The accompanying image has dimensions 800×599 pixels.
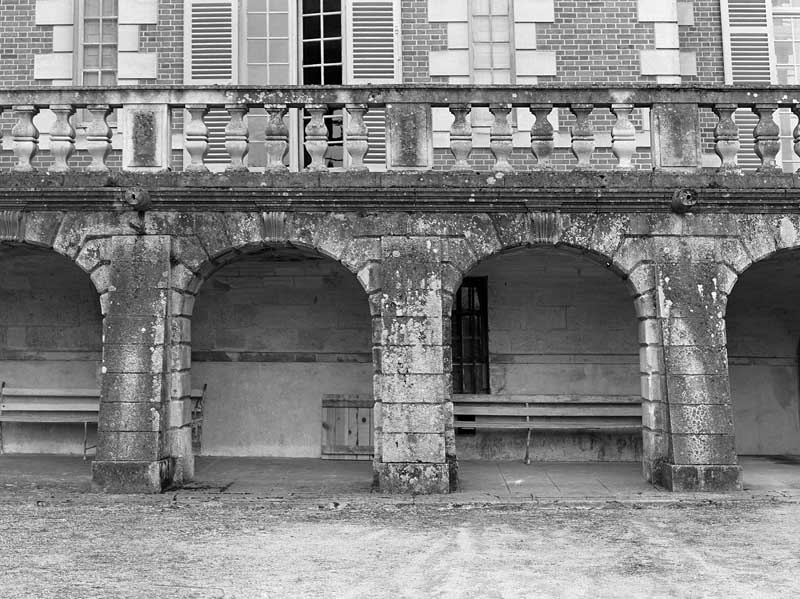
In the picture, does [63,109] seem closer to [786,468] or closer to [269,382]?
[269,382]

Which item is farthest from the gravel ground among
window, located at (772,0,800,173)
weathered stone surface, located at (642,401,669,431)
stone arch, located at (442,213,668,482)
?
window, located at (772,0,800,173)

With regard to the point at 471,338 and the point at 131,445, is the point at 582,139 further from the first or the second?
the point at 131,445

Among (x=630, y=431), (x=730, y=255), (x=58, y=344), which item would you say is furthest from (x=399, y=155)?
(x=58, y=344)

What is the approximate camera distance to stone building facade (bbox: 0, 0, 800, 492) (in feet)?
23.1

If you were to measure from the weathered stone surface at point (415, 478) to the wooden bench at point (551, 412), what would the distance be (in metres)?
1.83

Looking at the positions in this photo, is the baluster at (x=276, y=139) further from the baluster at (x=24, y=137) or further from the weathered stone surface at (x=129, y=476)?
the weathered stone surface at (x=129, y=476)

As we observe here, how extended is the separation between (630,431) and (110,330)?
572cm

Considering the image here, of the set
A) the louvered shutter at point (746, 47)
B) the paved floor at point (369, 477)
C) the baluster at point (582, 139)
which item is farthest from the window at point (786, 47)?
the paved floor at point (369, 477)

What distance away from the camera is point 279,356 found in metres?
9.38

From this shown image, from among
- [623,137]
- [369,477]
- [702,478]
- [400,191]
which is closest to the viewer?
[702,478]

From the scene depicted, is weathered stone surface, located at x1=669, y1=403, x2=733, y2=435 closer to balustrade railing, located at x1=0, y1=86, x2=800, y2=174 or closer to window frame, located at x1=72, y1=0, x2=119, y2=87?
balustrade railing, located at x1=0, y1=86, x2=800, y2=174

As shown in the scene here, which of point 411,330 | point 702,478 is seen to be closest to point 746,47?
point 702,478

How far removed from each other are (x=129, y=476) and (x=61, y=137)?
3.16m

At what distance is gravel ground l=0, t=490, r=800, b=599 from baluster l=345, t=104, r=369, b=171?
118 inches
